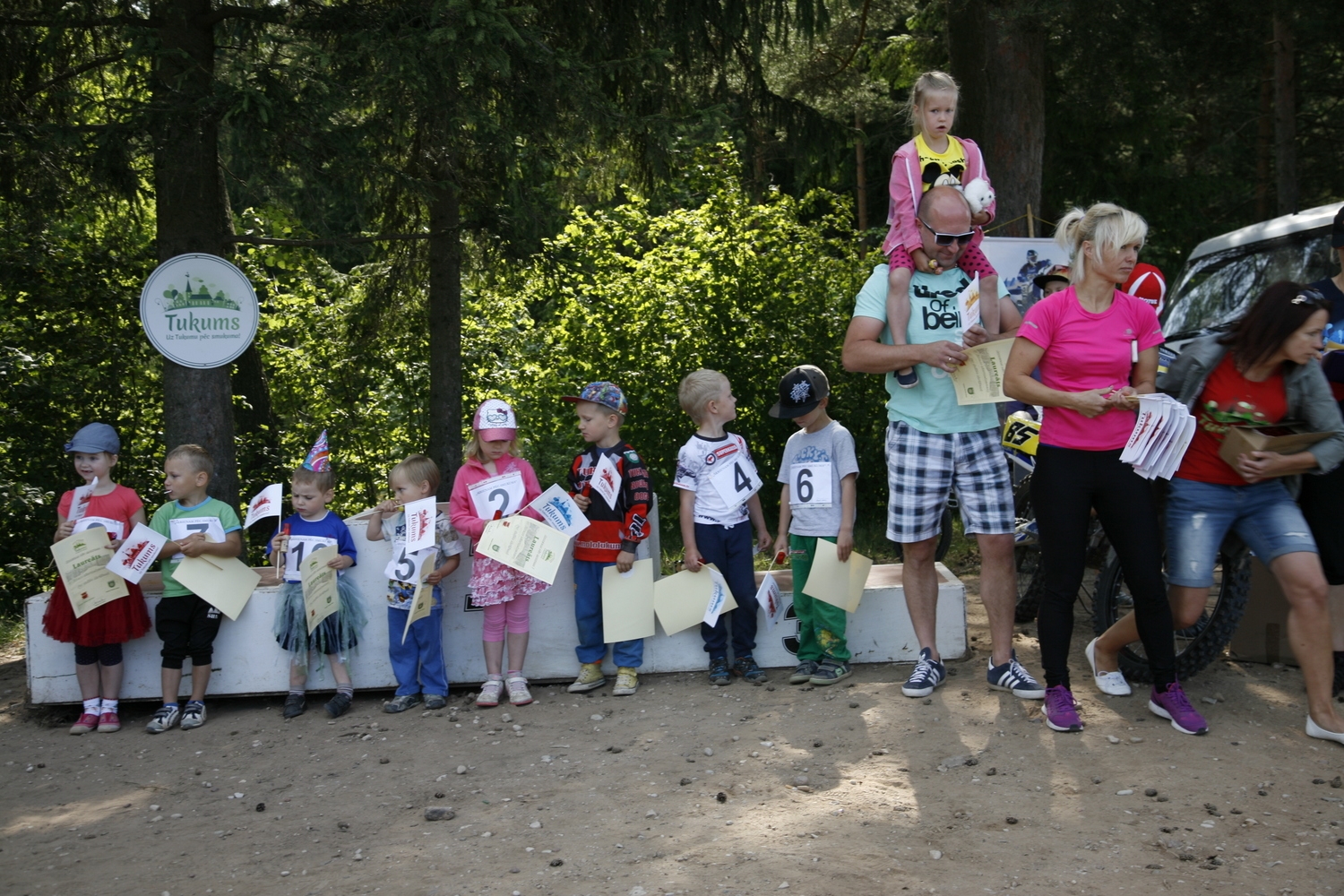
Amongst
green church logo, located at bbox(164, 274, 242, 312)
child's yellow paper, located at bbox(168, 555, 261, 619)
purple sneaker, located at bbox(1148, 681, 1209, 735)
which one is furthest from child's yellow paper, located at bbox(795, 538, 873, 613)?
green church logo, located at bbox(164, 274, 242, 312)

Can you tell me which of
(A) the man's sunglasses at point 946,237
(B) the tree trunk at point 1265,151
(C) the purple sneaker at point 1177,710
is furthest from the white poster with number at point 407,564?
(B) the tree trunk at point 1265,151

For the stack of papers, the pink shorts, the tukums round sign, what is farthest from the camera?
the tukums round sign

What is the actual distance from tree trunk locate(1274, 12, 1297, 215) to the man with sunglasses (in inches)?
476

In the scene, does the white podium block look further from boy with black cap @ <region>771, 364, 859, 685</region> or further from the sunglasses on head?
the sunglasses on head

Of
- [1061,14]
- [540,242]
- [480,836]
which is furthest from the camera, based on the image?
[540,242]

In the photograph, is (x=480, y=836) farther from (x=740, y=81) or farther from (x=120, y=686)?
(x=740, y=81)

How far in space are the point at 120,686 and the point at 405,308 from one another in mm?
6389

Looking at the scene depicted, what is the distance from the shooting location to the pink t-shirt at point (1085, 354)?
4484 millimetres

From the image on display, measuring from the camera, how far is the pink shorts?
16.4 ft

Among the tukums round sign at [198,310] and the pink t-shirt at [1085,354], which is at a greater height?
the tukums round sign at [198,310]

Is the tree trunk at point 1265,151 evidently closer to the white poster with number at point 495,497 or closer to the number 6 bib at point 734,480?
the number 6 bib at point 734,480

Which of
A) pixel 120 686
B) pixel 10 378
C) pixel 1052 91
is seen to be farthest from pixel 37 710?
pixel 1052 91

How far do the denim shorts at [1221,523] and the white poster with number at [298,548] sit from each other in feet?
12.8

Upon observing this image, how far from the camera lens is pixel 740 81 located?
9.77 meters
